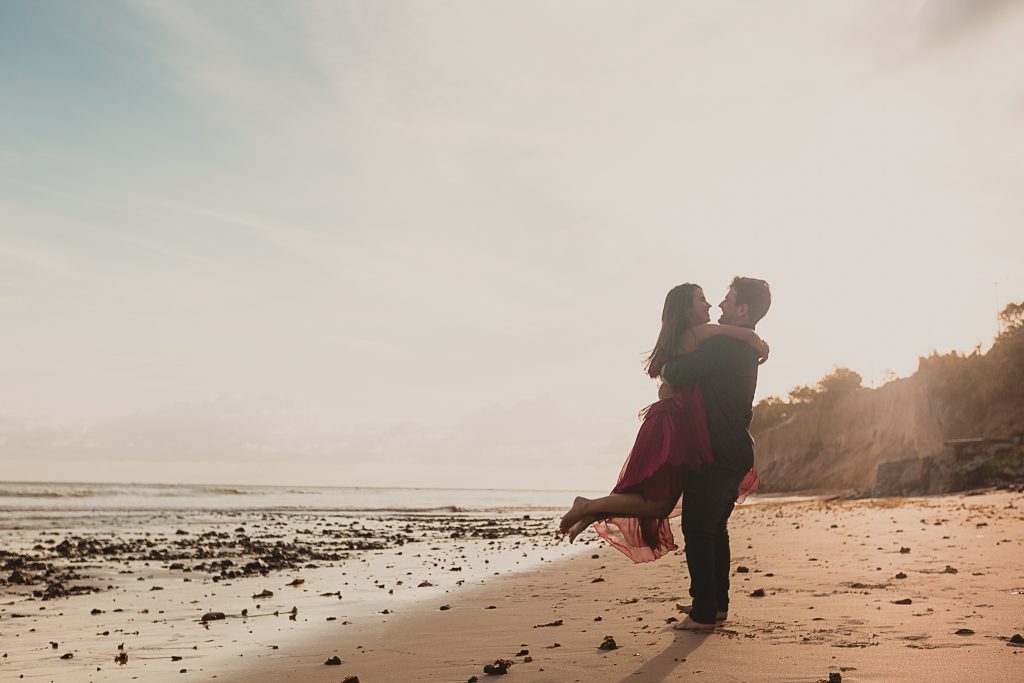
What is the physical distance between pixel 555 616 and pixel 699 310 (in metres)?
3.17

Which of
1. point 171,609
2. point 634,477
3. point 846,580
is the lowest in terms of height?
point 171,609

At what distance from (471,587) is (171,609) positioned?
3.89 m

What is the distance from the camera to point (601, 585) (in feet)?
31.0

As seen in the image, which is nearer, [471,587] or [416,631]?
[416,631]

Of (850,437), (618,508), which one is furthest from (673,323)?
(850,437)

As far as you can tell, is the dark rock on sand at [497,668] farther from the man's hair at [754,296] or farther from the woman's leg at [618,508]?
the man's hair at [754,296]

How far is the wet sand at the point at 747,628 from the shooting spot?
4.28m

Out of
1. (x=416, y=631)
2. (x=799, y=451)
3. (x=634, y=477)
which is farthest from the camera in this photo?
(x=799, y=451)

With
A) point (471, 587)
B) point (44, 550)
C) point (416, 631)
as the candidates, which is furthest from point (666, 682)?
point (44, 550)

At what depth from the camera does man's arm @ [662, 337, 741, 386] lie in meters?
5.71

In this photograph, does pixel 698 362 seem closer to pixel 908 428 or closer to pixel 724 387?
pixel 724 387

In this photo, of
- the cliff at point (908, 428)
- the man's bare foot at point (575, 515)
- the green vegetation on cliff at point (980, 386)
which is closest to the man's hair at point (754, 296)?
the man's bare foot at point (575, 515)

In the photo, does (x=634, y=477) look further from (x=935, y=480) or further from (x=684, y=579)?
(x=935, y=480)

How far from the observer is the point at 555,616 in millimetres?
7145
